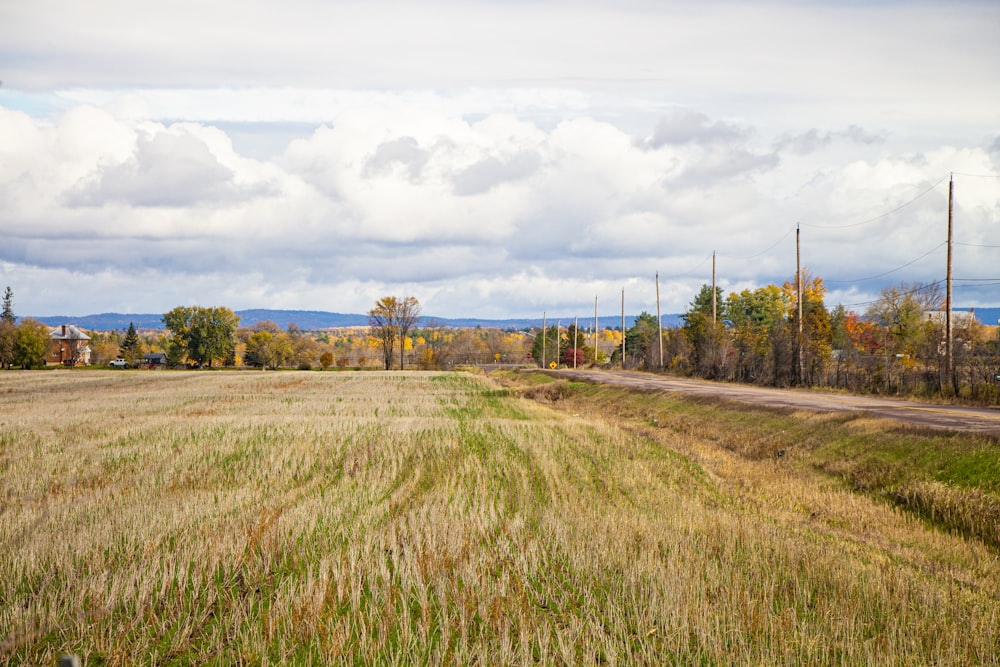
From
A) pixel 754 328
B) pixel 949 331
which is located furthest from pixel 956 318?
pixel 949 331

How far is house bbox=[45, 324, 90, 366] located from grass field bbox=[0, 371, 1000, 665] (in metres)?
173

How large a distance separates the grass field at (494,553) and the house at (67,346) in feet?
566

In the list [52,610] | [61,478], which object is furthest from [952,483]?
[61,478]

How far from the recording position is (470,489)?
16.1 meters

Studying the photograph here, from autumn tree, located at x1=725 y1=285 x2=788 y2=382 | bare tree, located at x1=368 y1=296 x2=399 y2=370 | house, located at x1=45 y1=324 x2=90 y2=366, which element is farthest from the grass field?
house, located at x1=45 y1=324 x2=90 y2=366

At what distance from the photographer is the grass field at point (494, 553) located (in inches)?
299

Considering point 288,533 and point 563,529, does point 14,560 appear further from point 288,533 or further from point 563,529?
point 563,529

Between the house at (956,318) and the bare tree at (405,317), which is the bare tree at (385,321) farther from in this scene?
the house at (956,318)

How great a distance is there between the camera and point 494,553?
1072 cm

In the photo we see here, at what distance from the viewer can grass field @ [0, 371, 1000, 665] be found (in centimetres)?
759

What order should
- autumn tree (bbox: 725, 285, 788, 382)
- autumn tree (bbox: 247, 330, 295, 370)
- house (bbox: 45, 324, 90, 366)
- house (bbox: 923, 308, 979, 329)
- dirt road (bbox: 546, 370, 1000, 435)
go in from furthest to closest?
→ house (bbox: 45, 324, 90, 366) < autumn tree (bbox: 247, 330, 295, 370) < house (bbox: 923, 308, 979, 329) < autumn tree (bbox: 725, 285, 788, 382) < dirt road (bbox: 546, 370, 1000, 435)

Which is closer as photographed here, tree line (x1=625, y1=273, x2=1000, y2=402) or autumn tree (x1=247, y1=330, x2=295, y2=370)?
tree line (x1=625, y1=273, x2=1000, y2=402)

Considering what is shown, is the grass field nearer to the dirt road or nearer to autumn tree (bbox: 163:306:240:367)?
the dirt road

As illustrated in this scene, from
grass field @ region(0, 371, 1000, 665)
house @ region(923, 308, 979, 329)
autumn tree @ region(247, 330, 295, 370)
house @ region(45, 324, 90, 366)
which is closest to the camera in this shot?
grass field @ region(0, 371, 1000, 665)
